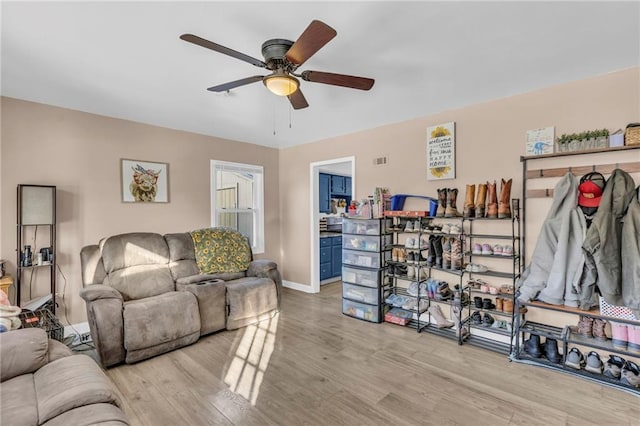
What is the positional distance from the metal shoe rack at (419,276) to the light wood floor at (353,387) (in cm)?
21

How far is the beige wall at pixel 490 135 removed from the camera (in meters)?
2.52

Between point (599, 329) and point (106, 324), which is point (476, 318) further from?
point (106, 324)

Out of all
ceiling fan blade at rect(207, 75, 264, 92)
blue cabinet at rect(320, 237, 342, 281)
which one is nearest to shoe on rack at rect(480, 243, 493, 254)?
ceiling fan blade at rect(207, 75, 264, 92)

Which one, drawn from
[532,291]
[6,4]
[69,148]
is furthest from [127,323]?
[532,291]

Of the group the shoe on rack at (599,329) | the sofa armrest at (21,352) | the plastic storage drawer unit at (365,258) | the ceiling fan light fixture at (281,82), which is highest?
the ceiling fan light fixture at (281,82)

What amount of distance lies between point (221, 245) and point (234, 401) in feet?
6.71

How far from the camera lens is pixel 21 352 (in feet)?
5.34

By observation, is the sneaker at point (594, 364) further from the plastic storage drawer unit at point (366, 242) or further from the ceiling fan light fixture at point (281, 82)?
the ceiling fan light fixture at point (281, 82)

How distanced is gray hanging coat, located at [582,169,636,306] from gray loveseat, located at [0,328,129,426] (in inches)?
123

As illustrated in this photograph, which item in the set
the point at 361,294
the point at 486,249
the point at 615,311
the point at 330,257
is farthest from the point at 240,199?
the point at 615,311

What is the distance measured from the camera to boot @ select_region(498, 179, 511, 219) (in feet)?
9.27

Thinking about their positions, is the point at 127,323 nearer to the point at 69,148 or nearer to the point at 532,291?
the point at 69,148

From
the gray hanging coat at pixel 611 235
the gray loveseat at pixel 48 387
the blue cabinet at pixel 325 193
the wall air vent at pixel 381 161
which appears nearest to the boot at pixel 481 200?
the gray hanging coat at pixel 611 235

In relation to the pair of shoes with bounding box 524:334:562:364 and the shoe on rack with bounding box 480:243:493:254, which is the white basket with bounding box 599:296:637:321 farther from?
the shoe on rack with bounding box 480:243:493:254
